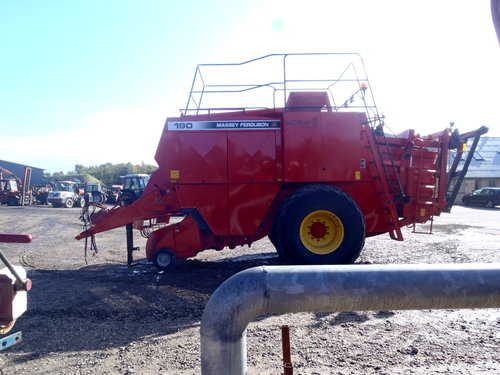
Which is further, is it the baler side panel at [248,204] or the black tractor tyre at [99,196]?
the black tractor tyre at [99,196]

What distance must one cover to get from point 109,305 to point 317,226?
11.8 ft

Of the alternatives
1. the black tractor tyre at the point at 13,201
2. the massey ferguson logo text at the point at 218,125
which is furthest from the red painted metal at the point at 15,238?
the black tractor tyre at the point at 13,201

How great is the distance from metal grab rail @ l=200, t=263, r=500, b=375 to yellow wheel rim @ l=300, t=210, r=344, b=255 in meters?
4.93

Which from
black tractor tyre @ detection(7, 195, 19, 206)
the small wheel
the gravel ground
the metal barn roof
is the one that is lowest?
the gravel ground

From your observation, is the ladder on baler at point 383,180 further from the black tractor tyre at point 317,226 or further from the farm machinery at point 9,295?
the farm machinery at point 9,295

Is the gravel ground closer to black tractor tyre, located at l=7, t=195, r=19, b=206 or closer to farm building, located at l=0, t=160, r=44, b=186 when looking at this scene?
black tractor tyre, located at l=7, t=195, r=19, b=206

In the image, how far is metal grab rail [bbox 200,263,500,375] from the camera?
175cm

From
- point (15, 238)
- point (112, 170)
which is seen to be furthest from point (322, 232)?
point (112, 170)

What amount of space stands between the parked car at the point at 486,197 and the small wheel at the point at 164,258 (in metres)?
28.5

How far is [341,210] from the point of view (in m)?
6.68

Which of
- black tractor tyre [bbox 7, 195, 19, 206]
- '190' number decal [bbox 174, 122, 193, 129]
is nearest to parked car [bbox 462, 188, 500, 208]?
'190' number decal [bbox 174, 122, 193, 129]

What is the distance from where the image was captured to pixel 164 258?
7.23 meters

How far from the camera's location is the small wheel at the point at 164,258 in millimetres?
7219

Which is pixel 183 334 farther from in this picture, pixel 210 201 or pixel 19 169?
pixel 19 169
